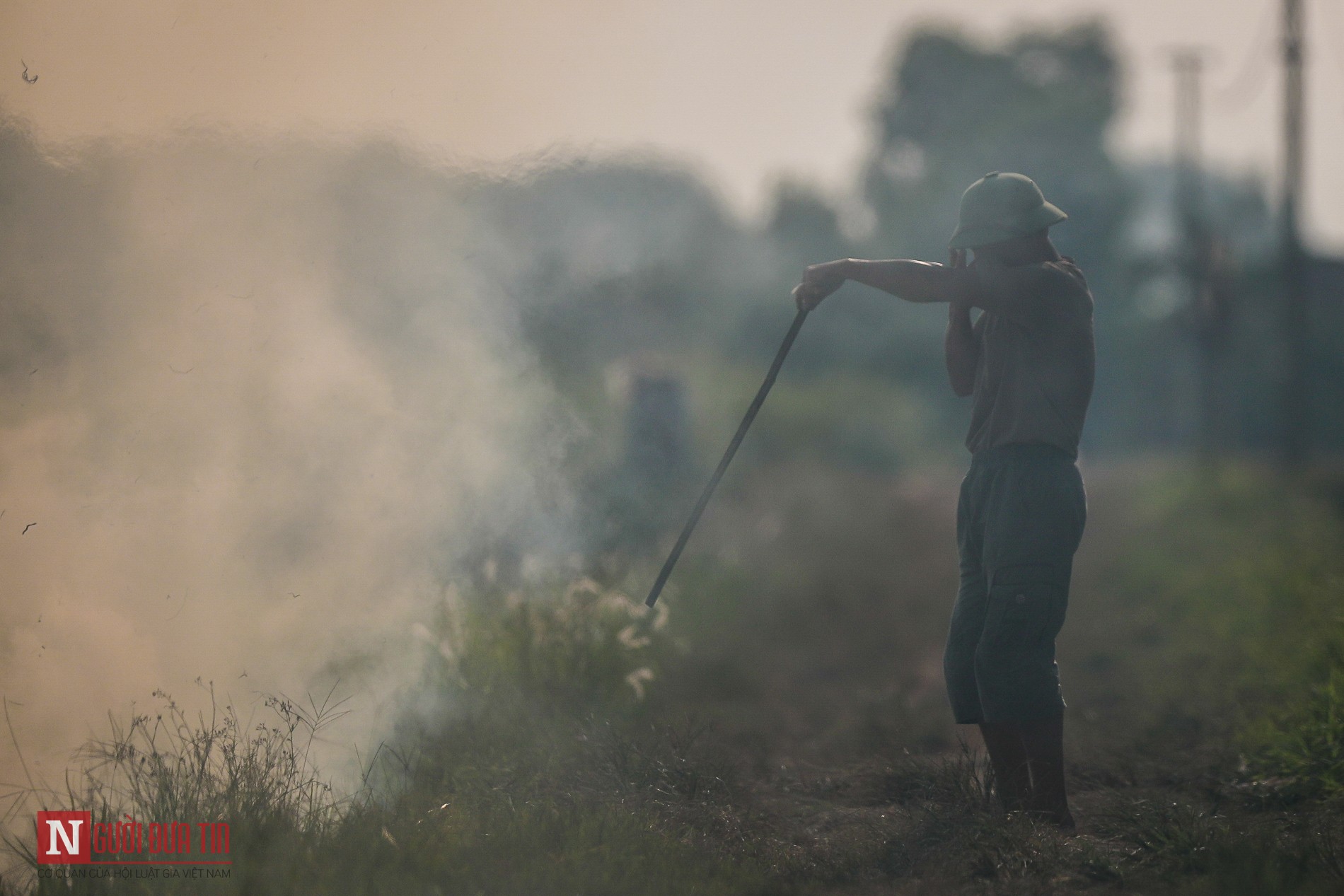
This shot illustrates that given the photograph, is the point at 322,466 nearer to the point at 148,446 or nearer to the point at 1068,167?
the point at 148,446

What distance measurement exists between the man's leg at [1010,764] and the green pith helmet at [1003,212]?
178 centimetres

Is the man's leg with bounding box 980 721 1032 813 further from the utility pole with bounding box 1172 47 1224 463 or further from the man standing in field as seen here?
the utility pole with bounding box 1172 47 1224 463

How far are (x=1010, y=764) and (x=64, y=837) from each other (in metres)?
3.30

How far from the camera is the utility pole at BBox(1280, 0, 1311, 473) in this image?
19531mm

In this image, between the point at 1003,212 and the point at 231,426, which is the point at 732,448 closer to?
the point at 1003,212

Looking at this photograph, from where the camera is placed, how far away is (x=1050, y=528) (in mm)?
4223

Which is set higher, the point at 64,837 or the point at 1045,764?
the point at 64,837

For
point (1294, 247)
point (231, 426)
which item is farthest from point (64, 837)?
point (1294, 247)

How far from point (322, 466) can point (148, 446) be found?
81 cm

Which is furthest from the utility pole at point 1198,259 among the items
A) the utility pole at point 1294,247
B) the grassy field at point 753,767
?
the grassy field at point 753,767

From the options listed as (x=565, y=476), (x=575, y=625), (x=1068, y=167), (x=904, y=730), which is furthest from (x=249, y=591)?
(x=1068, y=167)

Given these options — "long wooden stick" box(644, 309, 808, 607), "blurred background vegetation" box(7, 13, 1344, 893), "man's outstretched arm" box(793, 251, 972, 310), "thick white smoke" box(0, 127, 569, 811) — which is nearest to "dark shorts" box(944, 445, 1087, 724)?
"blurred background vegetation" box(7, 13, 1344, 893)

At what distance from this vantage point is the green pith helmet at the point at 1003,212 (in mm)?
4285

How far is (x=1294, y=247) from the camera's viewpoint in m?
20.5
